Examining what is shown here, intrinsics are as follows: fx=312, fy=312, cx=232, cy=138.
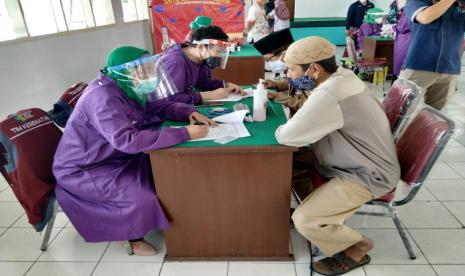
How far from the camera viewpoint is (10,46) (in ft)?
8.68

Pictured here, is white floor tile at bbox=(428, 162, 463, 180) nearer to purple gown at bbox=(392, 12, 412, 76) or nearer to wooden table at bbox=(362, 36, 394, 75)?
purple gown at bbox=(392, 12, 412, 76)

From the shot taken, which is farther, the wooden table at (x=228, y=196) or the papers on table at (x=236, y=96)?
the papers on table at (x=236, y=96)

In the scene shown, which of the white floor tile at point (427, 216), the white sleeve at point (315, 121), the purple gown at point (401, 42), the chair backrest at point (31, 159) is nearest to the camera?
the white sleeve at point (315, 121)

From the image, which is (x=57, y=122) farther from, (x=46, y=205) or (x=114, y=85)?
(x=114, y=85)

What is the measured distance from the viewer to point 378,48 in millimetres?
4738

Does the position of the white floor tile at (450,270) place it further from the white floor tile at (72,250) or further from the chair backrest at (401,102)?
→ the white floor tile at (72,250)

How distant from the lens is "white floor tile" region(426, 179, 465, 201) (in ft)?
6.74

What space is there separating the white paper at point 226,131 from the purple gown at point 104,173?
4.9 inches

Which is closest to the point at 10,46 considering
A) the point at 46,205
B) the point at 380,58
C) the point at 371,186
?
the point at 46,205

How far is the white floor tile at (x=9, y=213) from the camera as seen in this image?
6.44 ft

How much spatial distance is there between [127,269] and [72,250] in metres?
0.38

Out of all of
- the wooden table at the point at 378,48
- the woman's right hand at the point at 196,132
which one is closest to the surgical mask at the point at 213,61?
the woman's right hand at the point at 196,132

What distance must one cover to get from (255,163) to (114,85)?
733 millimetres

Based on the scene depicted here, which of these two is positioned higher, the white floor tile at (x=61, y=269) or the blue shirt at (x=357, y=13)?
the blue shirt at (x=357, y=13)
